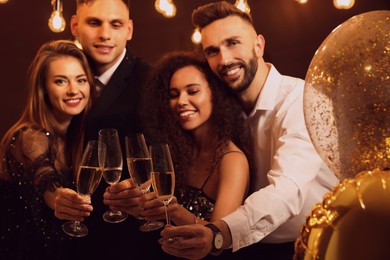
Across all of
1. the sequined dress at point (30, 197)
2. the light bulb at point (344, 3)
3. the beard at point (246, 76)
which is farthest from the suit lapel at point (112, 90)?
the light bulb at point (344, 3)

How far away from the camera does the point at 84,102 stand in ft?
8.09

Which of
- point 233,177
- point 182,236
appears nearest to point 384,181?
point 182,236

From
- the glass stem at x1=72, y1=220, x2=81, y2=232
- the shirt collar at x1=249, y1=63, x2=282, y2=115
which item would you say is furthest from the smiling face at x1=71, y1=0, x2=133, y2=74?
the glass stem at x1=72, y1=220, x2=81, y2=232

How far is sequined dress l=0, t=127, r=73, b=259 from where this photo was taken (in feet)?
7.52

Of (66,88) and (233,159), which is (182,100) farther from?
(66,88)

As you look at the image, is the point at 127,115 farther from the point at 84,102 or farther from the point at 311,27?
the point at 311,27

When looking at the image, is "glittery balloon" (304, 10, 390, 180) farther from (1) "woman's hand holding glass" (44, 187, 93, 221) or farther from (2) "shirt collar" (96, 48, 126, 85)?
(2) "shirt collar" (96, 48, 126, 85)

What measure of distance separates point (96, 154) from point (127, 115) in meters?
0.75

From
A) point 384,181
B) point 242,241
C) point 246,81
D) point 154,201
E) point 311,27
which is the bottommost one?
point 242,241

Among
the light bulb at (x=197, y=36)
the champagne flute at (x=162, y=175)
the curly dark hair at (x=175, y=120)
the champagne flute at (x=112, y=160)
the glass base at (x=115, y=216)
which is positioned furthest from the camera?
the light bulb at (x=197, y=36)

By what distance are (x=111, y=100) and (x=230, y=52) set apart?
1.92ft

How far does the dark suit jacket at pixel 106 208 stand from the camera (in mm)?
2422

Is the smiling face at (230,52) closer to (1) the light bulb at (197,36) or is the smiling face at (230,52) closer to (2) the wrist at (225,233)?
(1) the light bulb at (197,36)

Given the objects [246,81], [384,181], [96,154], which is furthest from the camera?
[246,81]
